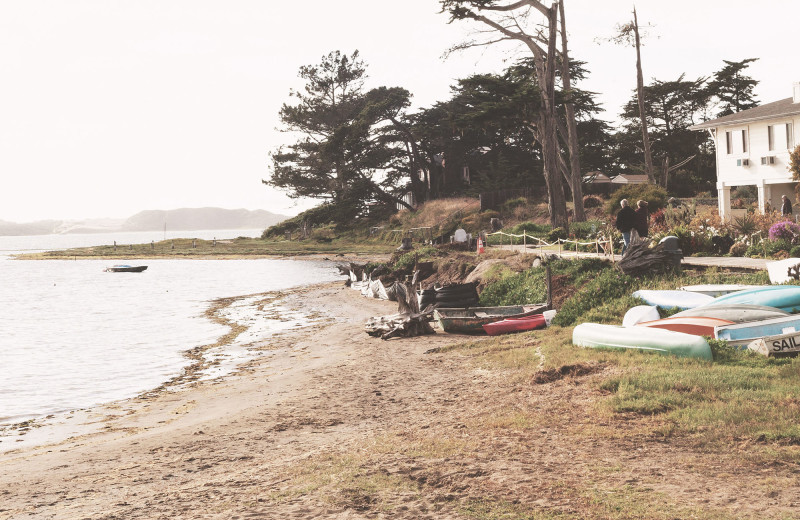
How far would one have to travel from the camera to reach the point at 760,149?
3438 centimetres

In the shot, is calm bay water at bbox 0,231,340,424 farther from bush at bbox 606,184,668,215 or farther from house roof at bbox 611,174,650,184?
house roof at bbox 611,174,650,184

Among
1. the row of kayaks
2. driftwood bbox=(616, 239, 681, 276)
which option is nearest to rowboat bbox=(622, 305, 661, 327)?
the row of kayaks

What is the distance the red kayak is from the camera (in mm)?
18047

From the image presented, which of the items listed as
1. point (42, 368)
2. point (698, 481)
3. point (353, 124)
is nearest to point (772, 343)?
point (698, 481)

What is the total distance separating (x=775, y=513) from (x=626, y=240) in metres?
15.6

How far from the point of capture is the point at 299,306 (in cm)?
3228

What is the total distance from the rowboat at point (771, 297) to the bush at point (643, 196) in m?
18.7

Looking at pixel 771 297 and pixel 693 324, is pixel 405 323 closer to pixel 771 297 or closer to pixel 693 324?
pixel 693 324

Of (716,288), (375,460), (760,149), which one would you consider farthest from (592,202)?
(375,460)

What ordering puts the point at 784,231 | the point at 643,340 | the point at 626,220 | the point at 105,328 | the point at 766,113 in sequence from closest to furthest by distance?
the point at 643,340 → the point at 784,231 → the point at 626,220 → the point at 105,328 → the point at 766,113

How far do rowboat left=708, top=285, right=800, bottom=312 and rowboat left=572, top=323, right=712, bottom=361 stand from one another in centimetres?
211

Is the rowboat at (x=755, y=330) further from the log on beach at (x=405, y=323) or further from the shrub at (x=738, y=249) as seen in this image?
the shrub at (x=738, y=249)

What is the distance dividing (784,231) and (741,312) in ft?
30.0

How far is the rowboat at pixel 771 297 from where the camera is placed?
1360cm
